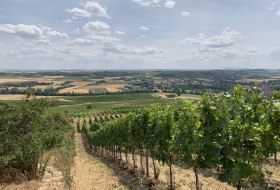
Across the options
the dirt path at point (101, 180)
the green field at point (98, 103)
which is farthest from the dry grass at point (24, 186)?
the green field at point (98, 103)


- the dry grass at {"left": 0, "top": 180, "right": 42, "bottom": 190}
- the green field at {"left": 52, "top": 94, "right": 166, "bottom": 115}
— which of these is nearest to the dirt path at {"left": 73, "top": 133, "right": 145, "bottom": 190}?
the dry grass at {"left": 0, "top": 180, "right": 42, "bottom": 190}

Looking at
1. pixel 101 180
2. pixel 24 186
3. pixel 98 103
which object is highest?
pixel 24 186

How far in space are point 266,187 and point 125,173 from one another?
12.2 meters

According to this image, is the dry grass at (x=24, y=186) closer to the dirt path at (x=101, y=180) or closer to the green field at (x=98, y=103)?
the dirt path at (x=101, y=180)

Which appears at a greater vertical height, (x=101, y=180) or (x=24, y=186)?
(x=24, y=186)

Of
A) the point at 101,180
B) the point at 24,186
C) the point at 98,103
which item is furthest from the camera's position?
the point at 98,103

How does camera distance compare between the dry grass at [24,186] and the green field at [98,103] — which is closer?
the dry grass at [24,186]

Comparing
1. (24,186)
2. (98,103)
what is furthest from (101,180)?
(98,103)

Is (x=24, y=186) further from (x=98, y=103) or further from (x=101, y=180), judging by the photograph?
(x=98, y=103)

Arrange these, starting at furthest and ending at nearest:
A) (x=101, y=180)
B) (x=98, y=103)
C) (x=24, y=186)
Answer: (x=98, y=103) < (x=101, y=180) < (x=24, y=186)

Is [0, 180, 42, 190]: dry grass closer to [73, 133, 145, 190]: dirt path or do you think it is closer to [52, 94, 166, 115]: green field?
[73, 133, 145, 190]: dirt path

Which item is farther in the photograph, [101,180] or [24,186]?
[101,180]

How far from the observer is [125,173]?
2623 centimetres

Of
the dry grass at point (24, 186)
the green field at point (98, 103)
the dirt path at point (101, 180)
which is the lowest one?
the green field at point (98, 103)
